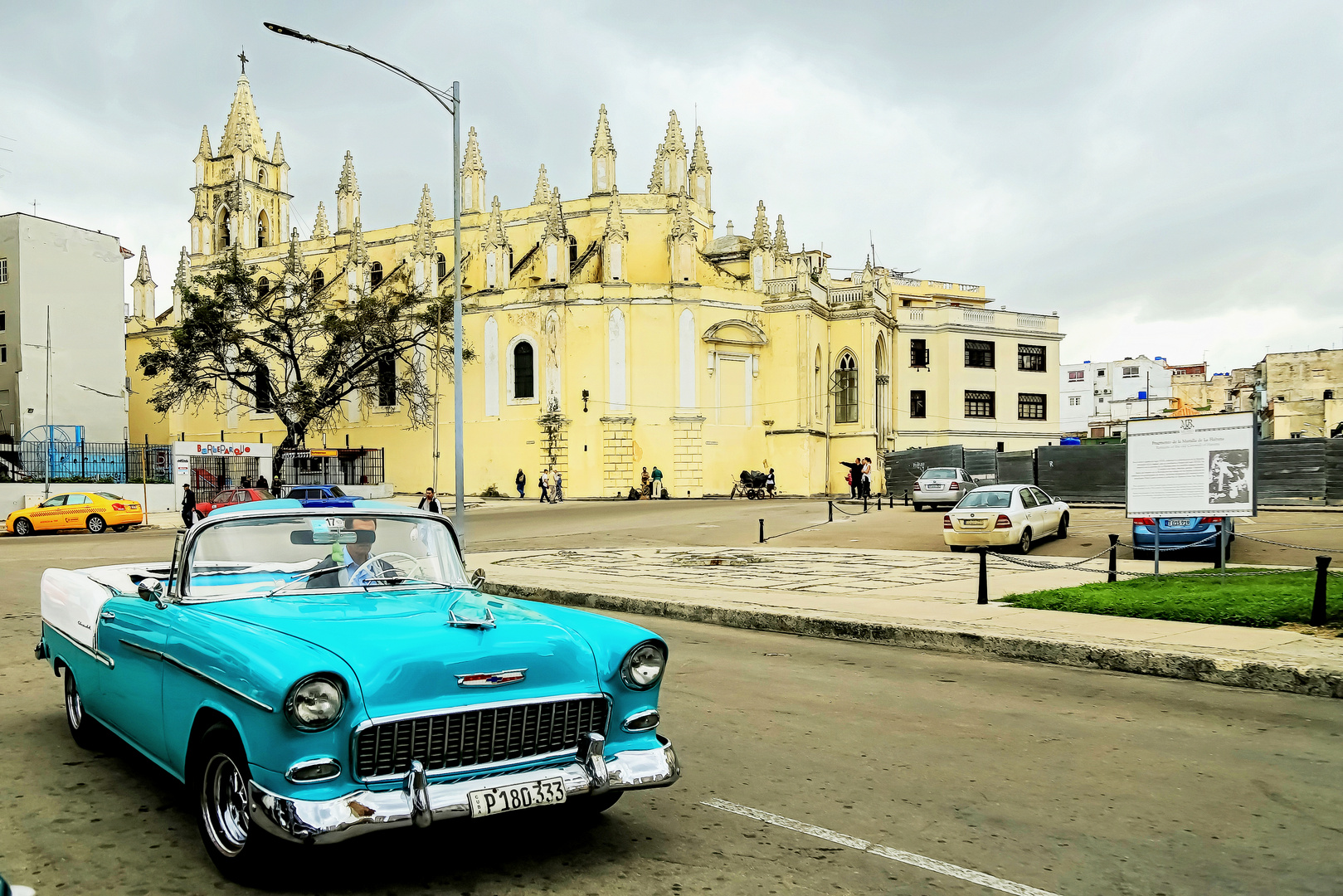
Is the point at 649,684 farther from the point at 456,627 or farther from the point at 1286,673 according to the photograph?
the point at 1286,673

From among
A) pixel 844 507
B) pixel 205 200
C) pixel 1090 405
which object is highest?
pixel 205 200

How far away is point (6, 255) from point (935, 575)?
57.6 metres

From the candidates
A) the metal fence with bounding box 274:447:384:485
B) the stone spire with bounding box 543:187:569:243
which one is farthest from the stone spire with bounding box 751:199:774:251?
the metal fence with bounding box 274:447:384:485

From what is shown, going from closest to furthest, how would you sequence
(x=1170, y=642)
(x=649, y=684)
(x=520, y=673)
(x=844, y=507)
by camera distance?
(x=520, y=673), (x=649, y=684), (x=1170, y=642), (x=844, y=507)

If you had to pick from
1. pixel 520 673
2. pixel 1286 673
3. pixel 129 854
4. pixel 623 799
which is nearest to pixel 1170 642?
pixel 1286 673

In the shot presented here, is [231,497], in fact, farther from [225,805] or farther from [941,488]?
[225,805]

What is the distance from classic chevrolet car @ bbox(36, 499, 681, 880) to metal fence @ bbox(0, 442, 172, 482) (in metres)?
39.2

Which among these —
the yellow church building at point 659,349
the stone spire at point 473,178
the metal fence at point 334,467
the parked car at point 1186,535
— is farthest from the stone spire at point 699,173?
the parked car at point 1186,535

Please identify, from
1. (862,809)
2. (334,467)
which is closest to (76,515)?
(334,467)

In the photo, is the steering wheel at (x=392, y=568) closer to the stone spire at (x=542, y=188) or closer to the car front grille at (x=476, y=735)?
the car front grille at (x=476, y=735)

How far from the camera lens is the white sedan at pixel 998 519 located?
20.2 m

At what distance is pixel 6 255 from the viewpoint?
54.7 m

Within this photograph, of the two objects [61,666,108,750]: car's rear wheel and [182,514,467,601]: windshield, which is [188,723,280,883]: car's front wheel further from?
[61,666,108,750]: car's rear wheel

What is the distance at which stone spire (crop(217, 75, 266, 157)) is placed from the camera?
232ft
